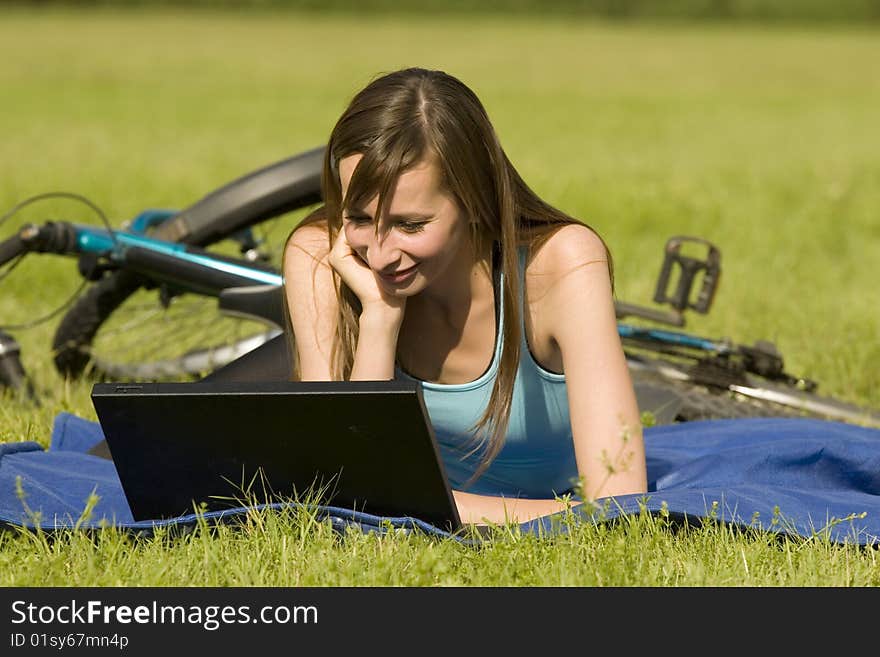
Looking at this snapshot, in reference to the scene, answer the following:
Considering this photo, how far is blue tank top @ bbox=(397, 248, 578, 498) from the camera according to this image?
3.67 m

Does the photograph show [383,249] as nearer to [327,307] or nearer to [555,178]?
[327,307]

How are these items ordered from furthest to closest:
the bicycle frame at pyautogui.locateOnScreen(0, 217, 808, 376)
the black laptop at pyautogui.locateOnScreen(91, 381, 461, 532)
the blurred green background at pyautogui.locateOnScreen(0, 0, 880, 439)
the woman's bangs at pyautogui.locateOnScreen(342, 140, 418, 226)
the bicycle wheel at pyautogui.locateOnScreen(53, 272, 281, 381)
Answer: the blurred green background at pyautogui.locateOnScreen(0, 0, 880, 439) < the bicycle wheel at pyautogui.locateOnScreen(53, 272, 281, 381) < the bicycle frame at pyautogui.locateOnScreen(0, 217, 808, 376) < the woman's bangs at pyautogui.locateOnScreen(342, 140, 418, 226) < the black laptop at pyautogui.locateOnScreen(91, 381, 461, 532)

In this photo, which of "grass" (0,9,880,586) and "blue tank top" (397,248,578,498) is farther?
"blue tank top" (397,248,578,498)

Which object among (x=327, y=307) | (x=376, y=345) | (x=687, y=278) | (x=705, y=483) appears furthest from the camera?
(x=687, y=278)

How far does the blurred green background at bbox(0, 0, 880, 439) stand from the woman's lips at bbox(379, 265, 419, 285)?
2.07 ft

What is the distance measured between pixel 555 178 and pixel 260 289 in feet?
24.9

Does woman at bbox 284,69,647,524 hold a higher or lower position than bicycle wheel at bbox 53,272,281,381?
higher

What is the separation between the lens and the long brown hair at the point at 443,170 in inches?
126

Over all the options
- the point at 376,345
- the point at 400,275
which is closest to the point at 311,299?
the point at 376,345

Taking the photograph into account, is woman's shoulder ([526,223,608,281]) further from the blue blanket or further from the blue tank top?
the blue blanket

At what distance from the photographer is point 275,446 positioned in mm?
3123

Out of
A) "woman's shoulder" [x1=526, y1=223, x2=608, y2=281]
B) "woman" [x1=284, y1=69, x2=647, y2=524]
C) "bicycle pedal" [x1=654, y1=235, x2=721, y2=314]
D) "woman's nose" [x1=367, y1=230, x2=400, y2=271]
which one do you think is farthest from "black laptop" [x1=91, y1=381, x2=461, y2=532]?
"bicycle pedal" [x1=654, y1=235, x2=721, y2=314]

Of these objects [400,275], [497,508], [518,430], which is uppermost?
[400,275]

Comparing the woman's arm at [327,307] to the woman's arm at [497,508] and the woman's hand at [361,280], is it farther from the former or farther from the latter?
the woman's arm at [497,508]
